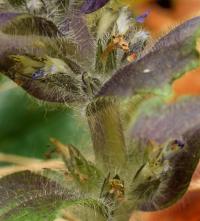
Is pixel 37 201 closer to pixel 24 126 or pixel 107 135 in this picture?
pixel 107 135

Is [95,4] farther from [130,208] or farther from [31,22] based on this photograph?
[130,208]

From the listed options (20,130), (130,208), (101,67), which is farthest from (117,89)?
(20,130)

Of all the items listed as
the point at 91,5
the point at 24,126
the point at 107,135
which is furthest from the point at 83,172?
the point at 24,126

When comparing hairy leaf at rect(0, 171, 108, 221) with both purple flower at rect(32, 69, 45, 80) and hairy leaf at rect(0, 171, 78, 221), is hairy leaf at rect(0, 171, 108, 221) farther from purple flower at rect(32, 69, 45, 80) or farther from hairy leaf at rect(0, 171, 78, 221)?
purple flower at rect(32, 69, 45, 80)

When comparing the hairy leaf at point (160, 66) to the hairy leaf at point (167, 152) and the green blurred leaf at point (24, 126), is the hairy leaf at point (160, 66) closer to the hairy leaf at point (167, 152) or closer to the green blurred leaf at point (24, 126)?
the hairy leaf at point (167, 152)

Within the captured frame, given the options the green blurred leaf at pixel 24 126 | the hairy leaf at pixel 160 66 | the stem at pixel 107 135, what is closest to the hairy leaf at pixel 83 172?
the stem at pixel 107 135
